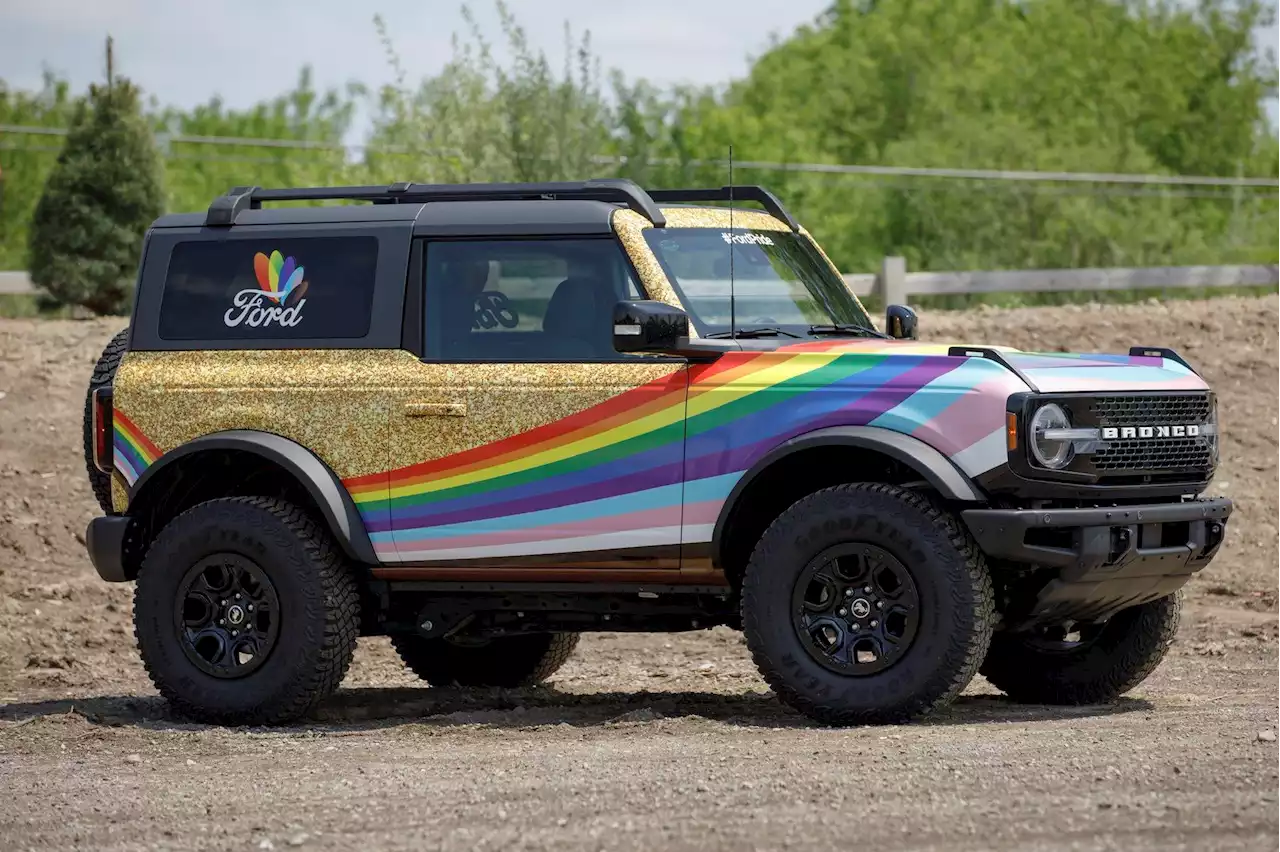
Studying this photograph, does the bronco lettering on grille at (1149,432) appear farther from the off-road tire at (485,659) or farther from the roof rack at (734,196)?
the off-road tire at (485,659)

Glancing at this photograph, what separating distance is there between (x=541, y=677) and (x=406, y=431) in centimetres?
247

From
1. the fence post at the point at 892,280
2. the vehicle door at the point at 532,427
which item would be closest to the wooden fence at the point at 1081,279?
the fence post at the point at 892,280

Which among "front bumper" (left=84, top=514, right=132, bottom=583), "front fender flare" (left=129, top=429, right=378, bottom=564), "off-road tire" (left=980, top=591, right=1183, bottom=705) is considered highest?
"front fender flare" (left=129, top=429, right=378, bottom=564)

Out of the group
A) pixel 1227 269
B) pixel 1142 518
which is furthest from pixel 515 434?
pixel 1227 269

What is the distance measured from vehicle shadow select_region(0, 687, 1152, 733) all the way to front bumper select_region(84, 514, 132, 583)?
2.16 feet

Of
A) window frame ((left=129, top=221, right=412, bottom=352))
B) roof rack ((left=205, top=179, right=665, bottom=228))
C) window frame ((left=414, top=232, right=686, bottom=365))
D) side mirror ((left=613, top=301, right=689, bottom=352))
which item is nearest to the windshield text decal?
roof rack ((left=205, top=179, right=665, bottom=228))

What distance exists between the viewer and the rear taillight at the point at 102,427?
912cm

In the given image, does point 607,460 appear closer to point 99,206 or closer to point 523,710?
point 523,710

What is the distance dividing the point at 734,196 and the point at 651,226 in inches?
32.2

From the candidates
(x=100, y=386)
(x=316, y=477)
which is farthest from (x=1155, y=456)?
(x=100, y=386)

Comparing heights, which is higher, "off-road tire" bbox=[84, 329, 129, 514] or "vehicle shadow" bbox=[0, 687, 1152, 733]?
"off-road tire" bbox=[84, 329, 129, 514]

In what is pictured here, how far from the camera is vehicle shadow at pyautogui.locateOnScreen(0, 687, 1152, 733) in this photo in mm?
8477

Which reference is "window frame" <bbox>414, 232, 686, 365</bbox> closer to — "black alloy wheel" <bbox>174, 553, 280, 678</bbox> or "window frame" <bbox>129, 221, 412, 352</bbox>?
"window frame" <bbox>129, 221, 412, 352</bbox>

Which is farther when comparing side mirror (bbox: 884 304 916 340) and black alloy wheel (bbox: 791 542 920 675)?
side mirror (bbox: 884 304 916 340)
